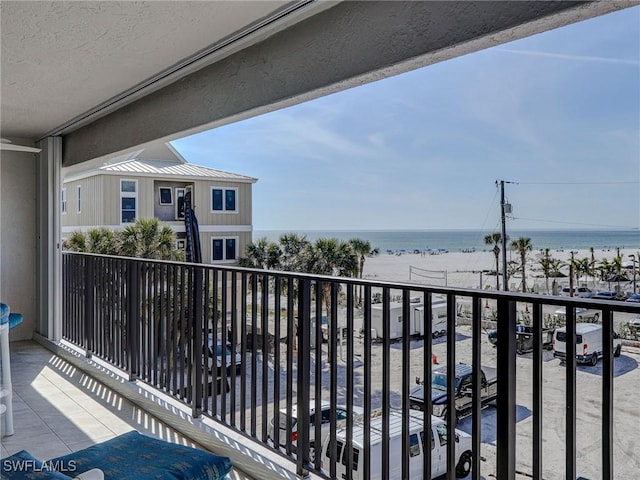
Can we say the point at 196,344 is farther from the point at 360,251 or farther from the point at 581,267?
the point at 360,251

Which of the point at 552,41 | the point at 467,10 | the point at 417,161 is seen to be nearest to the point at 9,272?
the point at 467,10

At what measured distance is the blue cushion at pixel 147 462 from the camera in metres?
1.19

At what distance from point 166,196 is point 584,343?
1413 centimetres

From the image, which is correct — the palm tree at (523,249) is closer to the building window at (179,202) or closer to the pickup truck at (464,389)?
the building window at (179,202)

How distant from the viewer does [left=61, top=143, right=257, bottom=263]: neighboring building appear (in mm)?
13677

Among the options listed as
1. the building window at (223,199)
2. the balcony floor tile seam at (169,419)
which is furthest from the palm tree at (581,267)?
the building window at (223,199)

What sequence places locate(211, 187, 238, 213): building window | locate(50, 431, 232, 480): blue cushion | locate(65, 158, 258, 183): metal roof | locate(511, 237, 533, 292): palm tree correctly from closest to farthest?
locate(50, 431, 232, 480): blue cushion → locate(511, 237, 533, 292): palm tree → locate(65, 158, 258, 183): metal roof → locate(211, 187, 238, 213): building window

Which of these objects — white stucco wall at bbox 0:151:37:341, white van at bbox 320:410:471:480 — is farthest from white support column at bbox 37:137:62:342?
white van at bbox 320:410:471:480

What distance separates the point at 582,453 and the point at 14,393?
3.33 metres

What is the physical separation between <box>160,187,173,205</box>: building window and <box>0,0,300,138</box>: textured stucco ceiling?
11.1 metres

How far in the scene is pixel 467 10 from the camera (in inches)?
59.7

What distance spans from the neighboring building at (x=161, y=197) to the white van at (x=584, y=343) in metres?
13.1

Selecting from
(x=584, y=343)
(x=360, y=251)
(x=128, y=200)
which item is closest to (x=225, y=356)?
(x=584, y=343)

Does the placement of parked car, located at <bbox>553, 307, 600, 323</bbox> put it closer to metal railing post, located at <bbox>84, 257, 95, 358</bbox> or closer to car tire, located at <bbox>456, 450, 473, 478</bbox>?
car tire, located at <bbox>456, 450, 473, 478</bbox>
